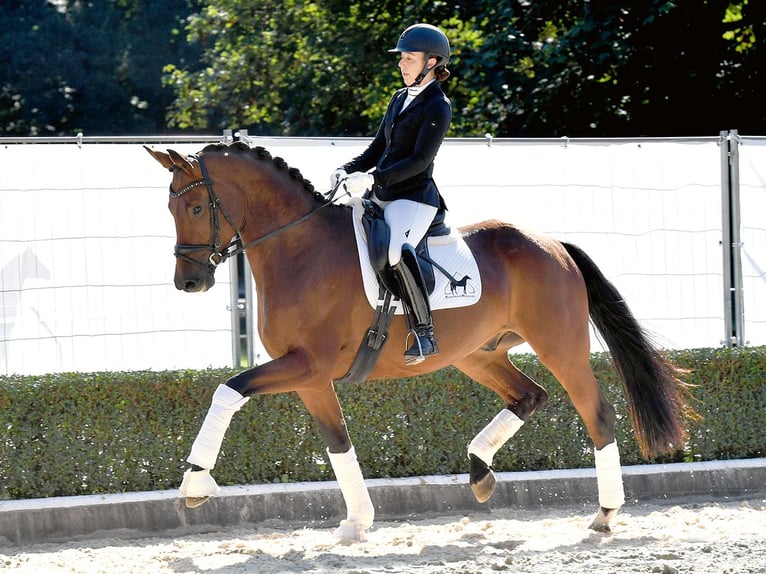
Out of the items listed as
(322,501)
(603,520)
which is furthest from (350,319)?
(603,520)

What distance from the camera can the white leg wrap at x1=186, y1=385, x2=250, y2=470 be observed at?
6109 millimetres

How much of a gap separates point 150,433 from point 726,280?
4.81 metres

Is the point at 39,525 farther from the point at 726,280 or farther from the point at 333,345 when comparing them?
the point at 726,280

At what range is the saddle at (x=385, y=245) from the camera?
6.46m

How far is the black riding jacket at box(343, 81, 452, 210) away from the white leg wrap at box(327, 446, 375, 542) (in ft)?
5.15

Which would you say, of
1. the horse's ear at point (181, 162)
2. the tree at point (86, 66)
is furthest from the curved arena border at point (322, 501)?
the tree at point (86, 66)

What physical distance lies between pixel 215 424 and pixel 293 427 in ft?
6.73

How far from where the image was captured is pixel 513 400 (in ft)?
24.4

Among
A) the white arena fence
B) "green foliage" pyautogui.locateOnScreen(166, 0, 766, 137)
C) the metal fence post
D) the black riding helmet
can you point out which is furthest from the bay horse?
"green foliage" pyautogui.locateOnScreen(166, 0, 766, 137)

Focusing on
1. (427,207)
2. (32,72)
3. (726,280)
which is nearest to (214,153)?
(427,207)

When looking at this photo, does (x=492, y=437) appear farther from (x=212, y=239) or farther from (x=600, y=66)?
(x=600, y=66)

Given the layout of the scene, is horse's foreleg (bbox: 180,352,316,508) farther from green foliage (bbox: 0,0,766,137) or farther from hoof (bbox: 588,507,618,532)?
green foliage (bbox: 0,0,766,137)

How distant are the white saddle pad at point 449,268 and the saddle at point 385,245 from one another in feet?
0.13

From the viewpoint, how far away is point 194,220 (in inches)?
247
